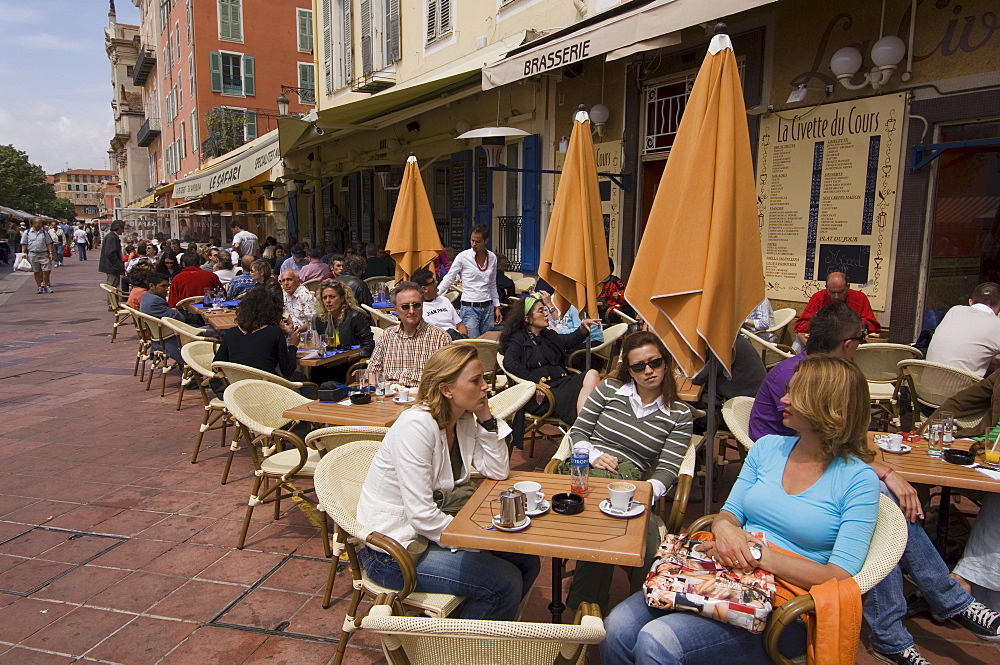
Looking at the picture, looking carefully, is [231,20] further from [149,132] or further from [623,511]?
[623,511]

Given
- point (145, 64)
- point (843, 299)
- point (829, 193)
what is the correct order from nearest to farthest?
point (843, 299) → point (829, 193) → point (145, 64)

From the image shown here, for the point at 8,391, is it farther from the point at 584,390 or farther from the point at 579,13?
the point at 579,13

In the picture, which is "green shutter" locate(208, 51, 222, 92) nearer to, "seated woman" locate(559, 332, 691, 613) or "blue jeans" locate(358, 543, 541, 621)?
"seated woman" locate(559, 332, 691, 613)

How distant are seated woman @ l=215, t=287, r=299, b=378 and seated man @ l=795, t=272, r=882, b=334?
4.15 metres

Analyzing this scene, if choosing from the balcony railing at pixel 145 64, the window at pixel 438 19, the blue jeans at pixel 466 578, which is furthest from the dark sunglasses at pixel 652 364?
the balcony railing at pixel 145 64

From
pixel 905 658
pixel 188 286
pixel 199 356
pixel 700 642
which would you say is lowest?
pixel 905 658

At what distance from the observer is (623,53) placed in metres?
6.06

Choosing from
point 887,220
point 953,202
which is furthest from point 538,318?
point 953,202

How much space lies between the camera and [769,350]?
17.7 feet

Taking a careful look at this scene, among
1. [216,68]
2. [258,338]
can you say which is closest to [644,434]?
[258,338]

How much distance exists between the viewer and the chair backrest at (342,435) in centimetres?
311

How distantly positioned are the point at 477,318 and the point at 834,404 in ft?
18.1

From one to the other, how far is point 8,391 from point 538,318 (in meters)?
6.31

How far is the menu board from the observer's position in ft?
18.8
